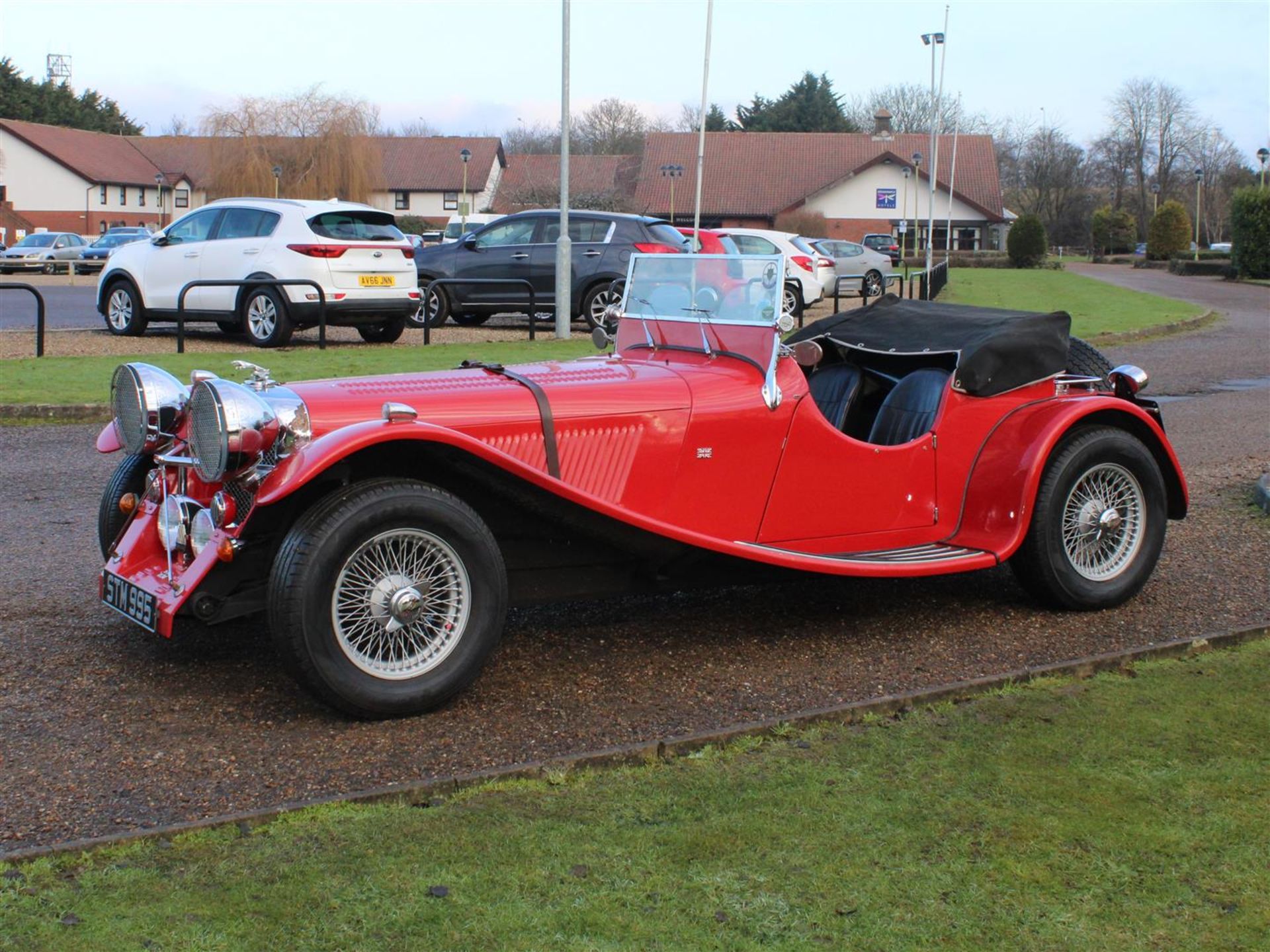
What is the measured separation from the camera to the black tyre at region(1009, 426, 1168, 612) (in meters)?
5.66

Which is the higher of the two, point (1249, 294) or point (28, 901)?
point (1249, 294)

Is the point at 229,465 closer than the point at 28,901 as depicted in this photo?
No

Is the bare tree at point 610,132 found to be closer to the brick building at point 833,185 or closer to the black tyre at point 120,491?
the brick building at point 833,185

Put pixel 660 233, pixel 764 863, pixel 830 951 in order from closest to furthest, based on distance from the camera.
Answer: pixel 830 951
pixel 764 863
pixel 660 233

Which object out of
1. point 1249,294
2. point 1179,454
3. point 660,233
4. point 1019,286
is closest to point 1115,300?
point 1019,286

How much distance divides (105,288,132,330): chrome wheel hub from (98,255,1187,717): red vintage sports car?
1178 centimetres

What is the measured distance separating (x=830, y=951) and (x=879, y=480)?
2.76 meters

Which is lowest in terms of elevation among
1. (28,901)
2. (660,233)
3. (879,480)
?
(28,901)

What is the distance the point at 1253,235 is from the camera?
45.0m

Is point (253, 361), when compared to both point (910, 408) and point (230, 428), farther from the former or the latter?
point (230, 428)

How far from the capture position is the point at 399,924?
3.04 metres

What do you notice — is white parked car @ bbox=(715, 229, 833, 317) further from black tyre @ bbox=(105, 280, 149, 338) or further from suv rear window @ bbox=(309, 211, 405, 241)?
black tyre @ bbox=(105, 280, 149, 338)

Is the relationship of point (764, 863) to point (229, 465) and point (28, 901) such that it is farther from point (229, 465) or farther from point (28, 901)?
point (229, 465)

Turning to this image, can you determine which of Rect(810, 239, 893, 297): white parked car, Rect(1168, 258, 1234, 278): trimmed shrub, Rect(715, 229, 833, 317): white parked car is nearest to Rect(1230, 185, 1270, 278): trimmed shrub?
Rect(1168, 258, 1234, 278): trimmed shrub
